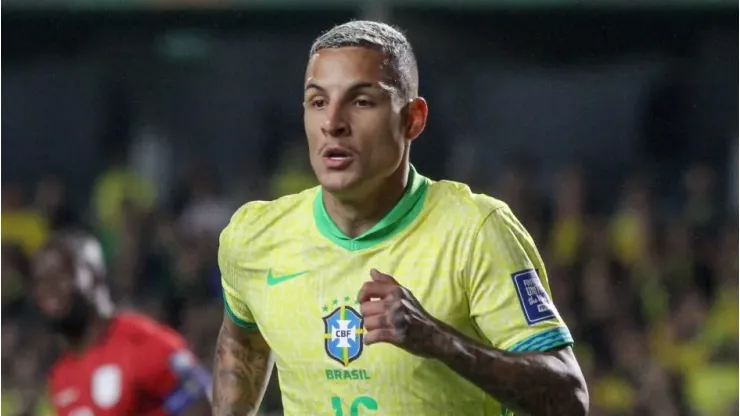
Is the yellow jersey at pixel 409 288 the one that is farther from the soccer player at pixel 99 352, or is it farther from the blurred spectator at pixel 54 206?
the blurred spectator at pixel 54 206

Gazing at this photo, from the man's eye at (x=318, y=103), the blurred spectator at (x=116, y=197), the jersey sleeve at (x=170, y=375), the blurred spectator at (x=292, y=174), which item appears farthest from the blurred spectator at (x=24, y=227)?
the man's eye at (x=318, y=103)

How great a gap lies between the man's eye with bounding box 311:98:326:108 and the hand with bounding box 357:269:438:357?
59 centimetres

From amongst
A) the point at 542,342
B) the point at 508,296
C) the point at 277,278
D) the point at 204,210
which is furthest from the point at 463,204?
the point at 204,210

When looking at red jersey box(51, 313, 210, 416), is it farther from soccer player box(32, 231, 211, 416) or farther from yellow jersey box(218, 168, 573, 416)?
yellow jersey box(218, 168, 573, 416)

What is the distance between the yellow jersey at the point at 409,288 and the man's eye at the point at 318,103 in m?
0.30

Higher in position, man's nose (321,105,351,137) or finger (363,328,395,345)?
man's nose (321,105,351,137)

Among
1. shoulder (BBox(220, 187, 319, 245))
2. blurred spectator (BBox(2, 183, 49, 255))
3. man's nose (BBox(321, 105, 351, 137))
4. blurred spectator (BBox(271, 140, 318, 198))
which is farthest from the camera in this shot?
blurred spectator (BBox(271, 140, 318, 198))

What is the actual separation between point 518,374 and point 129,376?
3.00m

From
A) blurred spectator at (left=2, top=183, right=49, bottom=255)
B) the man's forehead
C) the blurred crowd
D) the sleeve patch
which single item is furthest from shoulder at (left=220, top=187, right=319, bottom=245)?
blurred spectator at (left=2, top=183, right=49, bottom=255)

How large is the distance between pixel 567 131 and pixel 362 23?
302 inches

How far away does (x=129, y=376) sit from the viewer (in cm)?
610

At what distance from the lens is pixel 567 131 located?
1138cm

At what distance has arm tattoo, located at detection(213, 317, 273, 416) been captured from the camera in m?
4.18

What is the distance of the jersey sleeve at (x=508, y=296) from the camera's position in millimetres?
3498
